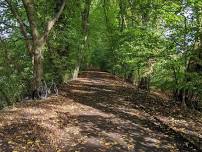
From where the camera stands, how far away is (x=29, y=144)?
10203 mm

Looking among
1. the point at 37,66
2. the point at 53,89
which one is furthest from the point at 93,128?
the point at 53,89

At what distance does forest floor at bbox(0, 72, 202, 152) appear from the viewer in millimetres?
10766

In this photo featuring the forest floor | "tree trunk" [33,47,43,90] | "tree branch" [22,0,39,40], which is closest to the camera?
the forest floor

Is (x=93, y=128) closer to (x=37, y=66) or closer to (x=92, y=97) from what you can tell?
(x=37, y=66)

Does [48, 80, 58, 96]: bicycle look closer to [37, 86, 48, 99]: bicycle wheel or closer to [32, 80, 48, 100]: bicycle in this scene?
[37, 86, 48, 99]: bicycle wheel

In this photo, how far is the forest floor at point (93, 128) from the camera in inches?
424

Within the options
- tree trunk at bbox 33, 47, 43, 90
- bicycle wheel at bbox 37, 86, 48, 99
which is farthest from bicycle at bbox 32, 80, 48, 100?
tree trunk at bbox 33, 47, 43, 90

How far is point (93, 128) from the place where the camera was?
13.3m

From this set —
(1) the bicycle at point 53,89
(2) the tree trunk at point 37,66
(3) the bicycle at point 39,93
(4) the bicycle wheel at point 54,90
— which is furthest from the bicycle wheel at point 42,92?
(4) the bicycle wheel at point 54,90

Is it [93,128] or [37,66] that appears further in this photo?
[37,66]

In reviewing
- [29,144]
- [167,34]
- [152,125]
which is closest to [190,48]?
[167,34]

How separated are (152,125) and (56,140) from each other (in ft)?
16.7

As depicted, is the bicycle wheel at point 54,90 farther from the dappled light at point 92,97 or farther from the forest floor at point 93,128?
the forest floor at point 93,128

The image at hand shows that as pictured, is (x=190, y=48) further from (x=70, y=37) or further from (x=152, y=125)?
(x=70, y=37)
